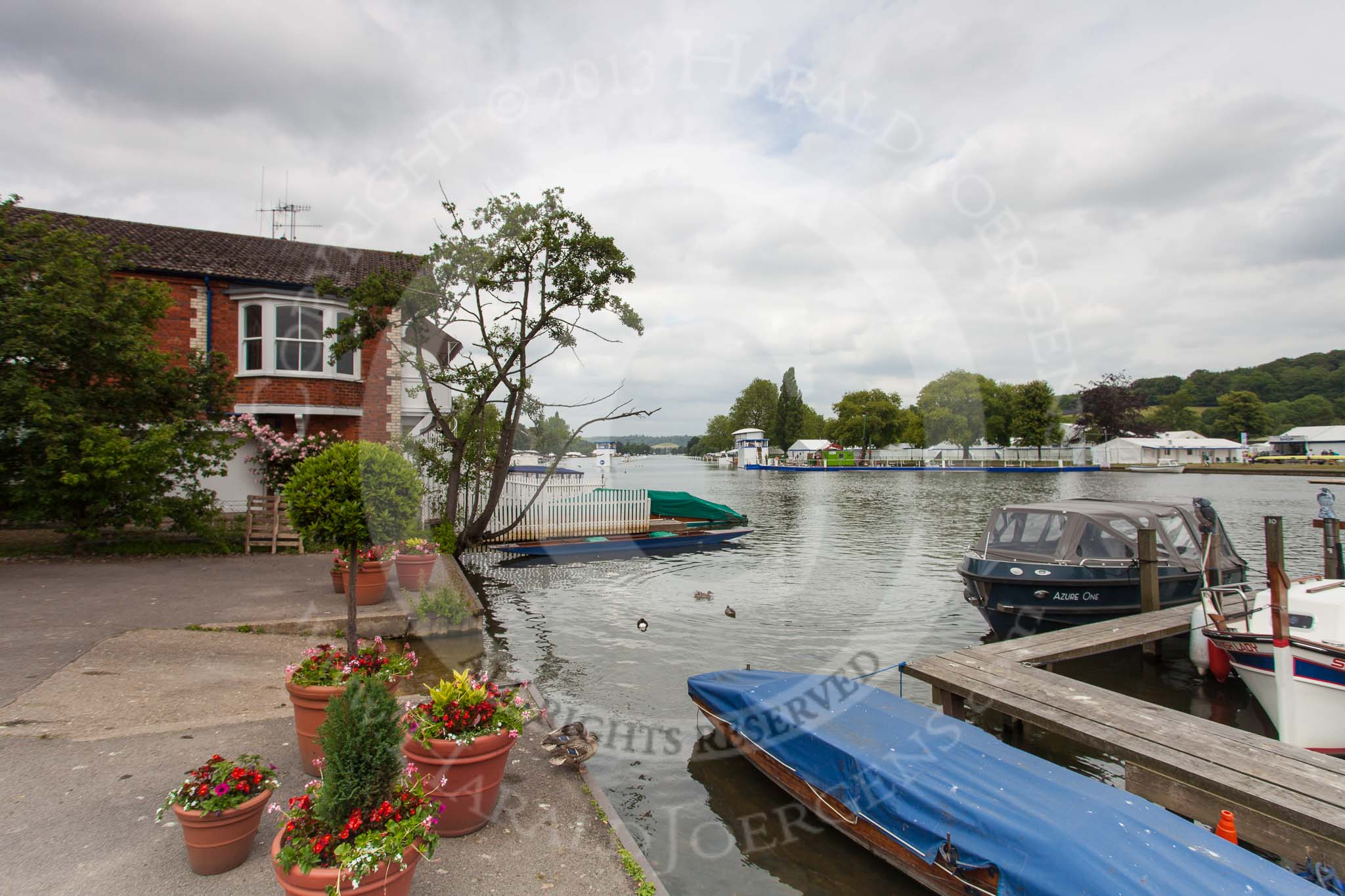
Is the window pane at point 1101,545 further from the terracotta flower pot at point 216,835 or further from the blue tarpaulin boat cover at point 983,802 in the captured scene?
the terracotta flower pot at point 216,835

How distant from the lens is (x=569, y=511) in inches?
885

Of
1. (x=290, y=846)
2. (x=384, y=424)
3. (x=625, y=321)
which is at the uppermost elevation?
(x=625, y=321)

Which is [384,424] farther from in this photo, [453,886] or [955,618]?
[453,886]

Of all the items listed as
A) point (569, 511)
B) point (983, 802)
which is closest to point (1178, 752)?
point (983, 802)

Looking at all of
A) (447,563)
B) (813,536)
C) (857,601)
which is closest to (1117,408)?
(813,536)

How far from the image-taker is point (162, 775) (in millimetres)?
4898

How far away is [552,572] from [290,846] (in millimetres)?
15122

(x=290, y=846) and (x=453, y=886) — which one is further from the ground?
(x=290, y=846)

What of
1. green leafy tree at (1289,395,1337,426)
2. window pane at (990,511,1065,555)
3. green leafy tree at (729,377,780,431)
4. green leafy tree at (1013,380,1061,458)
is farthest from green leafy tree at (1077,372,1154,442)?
window pane at (990,511,1065,555)

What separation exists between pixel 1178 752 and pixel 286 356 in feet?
66.3

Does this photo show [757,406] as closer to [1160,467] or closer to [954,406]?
[954,406]

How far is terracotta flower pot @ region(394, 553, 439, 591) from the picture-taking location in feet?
39.8

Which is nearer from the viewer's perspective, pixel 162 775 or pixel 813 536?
pixel 162 775

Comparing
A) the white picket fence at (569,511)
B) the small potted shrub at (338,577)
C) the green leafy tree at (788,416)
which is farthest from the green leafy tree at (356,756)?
the green leafy tree at (788,416)
